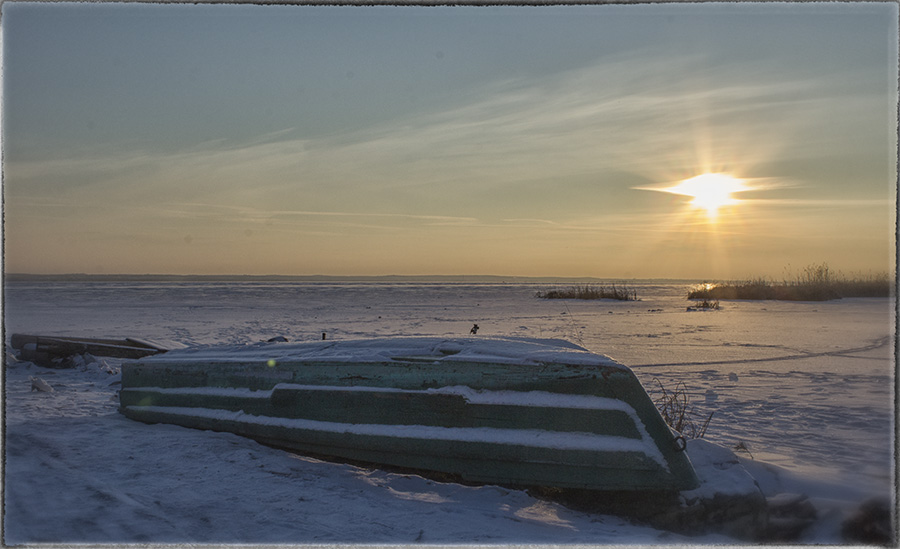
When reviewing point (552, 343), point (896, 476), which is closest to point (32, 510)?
point (552, 343)

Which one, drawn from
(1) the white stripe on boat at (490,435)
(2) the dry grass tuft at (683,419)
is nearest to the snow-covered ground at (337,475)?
(2) the dry grass tuft at (683,419)

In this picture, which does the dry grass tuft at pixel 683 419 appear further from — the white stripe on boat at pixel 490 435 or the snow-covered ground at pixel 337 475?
the white stripe on boat at pixel 490 435

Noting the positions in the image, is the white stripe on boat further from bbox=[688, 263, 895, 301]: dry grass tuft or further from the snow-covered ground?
bbox=[688, 263, 895, 301]: dry grass tuft

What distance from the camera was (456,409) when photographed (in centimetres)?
354

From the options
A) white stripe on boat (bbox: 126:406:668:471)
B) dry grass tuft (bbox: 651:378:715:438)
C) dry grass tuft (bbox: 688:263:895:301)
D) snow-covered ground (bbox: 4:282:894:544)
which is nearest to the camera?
snow-covered ground (bbox: 4:282:894:544)

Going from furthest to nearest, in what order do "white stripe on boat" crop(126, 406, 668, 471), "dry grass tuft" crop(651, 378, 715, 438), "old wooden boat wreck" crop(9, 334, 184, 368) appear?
1. "old wooden boat wreck" crop(9, 334, 184, 368)
2. "dry grass tuft" crop(651, 378, 715, 438)
3. "white stripe on boat" crop(126, 406, 668, 471)

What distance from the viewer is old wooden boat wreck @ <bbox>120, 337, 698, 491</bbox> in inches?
128

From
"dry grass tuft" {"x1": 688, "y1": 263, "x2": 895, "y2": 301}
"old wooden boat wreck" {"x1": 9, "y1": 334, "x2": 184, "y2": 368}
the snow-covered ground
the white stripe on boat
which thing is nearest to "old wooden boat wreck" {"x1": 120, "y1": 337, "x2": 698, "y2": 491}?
the white stripe on boat

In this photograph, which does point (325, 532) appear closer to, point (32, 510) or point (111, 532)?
point (111, 532)

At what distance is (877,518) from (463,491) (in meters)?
2.34

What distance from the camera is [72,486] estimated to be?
3338 mm

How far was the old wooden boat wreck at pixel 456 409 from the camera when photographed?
3244 mm

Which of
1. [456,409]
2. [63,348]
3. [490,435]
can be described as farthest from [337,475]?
[63,348]

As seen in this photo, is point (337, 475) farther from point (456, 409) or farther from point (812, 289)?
point (812, 289)
